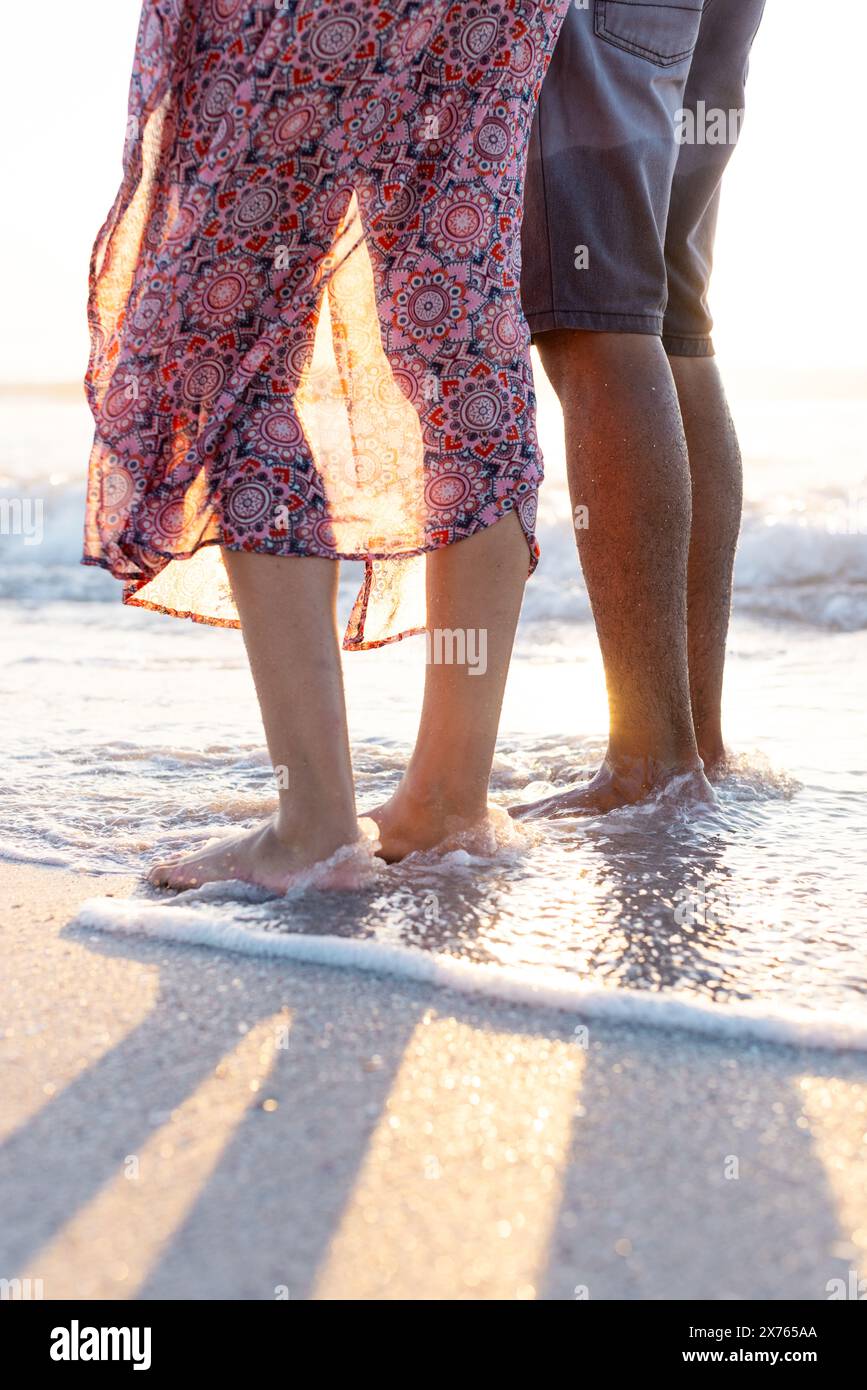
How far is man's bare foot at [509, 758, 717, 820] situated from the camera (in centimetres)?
181

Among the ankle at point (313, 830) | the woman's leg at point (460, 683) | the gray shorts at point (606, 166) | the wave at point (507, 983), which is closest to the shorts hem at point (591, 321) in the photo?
the gray shorts at point (606, 166)

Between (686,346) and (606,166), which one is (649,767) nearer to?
(686,346)

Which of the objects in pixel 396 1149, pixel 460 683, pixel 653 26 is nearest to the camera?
pixel 396 1149

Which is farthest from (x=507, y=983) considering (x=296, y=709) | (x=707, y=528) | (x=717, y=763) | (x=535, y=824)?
(x=707, y=528)

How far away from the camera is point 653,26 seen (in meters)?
1.69

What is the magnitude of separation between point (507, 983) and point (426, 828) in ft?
1.39

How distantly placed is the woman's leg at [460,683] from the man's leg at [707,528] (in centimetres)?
62

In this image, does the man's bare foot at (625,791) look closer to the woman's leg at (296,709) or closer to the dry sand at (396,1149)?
the woman's leg at (296,709)

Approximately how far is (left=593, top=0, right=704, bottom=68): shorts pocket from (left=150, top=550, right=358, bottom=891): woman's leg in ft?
2.77

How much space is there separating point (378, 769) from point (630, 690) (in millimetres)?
487

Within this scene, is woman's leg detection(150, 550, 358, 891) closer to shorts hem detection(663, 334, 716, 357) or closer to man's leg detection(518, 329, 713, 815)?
man's leg detection(518, 329, 713, 815)

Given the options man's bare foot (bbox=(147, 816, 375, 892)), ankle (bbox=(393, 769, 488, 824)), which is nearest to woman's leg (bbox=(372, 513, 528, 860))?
ankle (bbox=(393, 769, 488, 824))

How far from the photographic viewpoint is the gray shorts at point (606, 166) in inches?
65.4
